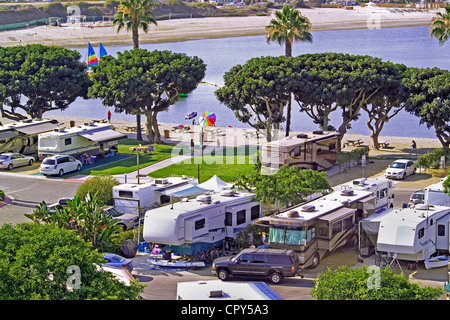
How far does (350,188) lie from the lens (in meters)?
33.5

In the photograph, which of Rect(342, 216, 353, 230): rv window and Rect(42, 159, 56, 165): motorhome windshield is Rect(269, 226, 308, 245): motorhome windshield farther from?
Rect(42, 159, 56, 165): motorhome windshield

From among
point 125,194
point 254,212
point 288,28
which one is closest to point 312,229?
point 254,212

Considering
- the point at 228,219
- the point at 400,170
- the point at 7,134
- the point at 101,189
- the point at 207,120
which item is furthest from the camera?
the point at 207,120

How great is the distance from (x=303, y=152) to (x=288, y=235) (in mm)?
16042

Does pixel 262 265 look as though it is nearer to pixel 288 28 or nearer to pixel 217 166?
pixel 217 166

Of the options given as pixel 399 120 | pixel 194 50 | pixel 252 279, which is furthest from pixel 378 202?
pixel 194 50

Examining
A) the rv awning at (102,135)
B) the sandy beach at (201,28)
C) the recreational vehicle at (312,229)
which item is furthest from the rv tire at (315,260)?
the sandy beach at (201,28)

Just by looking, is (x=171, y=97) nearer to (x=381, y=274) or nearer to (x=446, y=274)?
(x=446, y=274)

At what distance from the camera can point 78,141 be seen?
1961 inches

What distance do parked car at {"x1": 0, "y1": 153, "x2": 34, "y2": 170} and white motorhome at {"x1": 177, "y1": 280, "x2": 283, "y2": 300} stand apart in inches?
1203

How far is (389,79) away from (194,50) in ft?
332

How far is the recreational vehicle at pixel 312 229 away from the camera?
2812 cm

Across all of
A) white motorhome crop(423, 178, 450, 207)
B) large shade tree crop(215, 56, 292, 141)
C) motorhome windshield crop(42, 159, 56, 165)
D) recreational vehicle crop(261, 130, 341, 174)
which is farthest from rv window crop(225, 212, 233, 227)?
large shade tree crop(215, 56, 292, 141)

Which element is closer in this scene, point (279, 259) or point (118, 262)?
point (279, 259)
